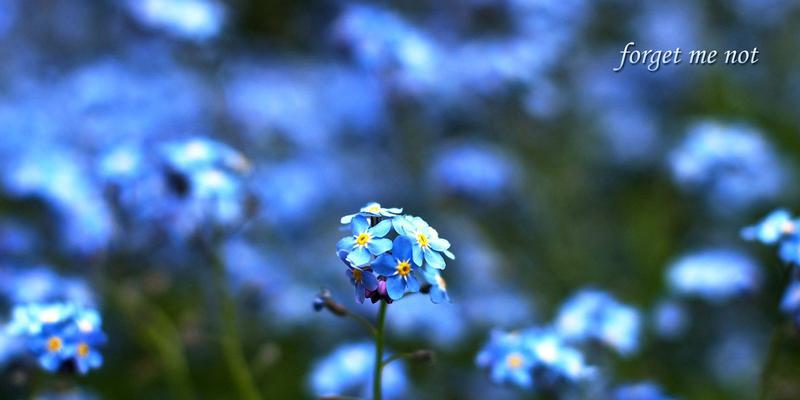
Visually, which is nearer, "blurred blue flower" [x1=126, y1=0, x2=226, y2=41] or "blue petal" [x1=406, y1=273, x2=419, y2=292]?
"blue petal" [x1=406, y1=273, x2=419, y2=292]

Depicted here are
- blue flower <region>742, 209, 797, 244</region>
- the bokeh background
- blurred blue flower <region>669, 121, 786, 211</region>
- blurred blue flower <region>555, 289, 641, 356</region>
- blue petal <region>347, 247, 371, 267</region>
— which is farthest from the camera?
blurred blue flower <region>669, 121, 786, 211</region>

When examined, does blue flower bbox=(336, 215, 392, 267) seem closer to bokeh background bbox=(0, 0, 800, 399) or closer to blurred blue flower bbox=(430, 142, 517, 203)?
bokeh background bbox=(0, 0, 800, 399)

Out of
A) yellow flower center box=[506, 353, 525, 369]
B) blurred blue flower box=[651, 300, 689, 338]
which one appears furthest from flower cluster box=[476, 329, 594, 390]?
blurred blue flower box=[651, 300, 689, 338]

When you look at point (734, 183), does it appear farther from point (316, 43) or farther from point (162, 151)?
point (316, 43)

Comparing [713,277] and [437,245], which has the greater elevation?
[713,277]

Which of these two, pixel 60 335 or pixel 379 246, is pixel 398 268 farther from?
pixel 60 335

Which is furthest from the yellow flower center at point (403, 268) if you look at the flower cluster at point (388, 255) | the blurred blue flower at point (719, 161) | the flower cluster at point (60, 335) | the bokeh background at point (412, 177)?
the blurred blue flower at point (719, 161)

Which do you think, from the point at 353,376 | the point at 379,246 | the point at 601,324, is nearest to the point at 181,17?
the point at 353,376

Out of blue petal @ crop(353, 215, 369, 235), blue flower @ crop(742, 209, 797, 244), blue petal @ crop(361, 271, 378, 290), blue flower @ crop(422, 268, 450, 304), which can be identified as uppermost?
blue flower @ crop(742, 209, 797, 244)
